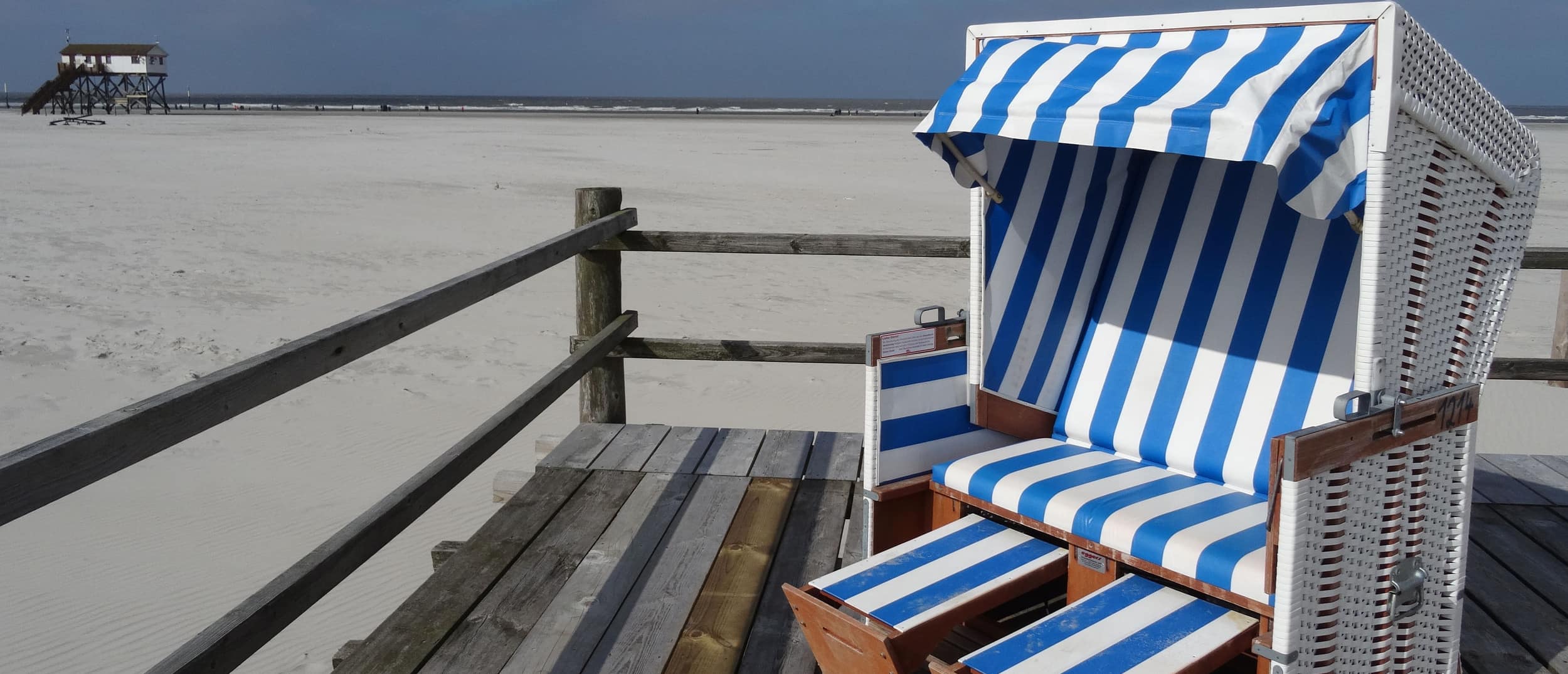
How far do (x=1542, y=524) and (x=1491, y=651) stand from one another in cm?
101

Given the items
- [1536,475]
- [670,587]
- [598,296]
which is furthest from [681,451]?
[1536,475]

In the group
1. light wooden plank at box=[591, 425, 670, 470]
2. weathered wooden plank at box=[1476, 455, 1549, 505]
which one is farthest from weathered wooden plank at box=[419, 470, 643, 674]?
weathered wooden plank at box=[1476, 455, 1549, 505]

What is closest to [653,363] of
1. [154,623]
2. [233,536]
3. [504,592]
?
[233,536]

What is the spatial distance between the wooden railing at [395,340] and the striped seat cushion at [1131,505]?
4.32ft

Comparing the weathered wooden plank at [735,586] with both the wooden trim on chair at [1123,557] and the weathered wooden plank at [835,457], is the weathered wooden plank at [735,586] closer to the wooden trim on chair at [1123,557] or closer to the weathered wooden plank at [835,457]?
the weathered wooden plank at [835,457]

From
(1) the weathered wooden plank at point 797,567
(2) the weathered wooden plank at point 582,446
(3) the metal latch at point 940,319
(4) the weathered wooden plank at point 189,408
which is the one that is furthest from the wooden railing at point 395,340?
(3) the metal latch at point 940,319

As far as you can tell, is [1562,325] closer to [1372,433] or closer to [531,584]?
[1372,433]

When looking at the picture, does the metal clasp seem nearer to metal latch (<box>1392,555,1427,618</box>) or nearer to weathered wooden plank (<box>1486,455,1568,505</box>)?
metal latch (<box>1392,555,1427,618</box>)

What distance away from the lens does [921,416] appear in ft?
9.40

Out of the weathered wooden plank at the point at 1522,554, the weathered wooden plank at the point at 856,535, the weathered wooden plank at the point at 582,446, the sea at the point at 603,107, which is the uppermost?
the sea at the point at 603,107

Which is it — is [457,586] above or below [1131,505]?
below

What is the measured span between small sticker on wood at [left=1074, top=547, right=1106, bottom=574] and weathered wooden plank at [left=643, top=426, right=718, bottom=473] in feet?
5.56

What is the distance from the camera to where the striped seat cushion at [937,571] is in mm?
2328

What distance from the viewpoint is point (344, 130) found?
31688 millimetres
